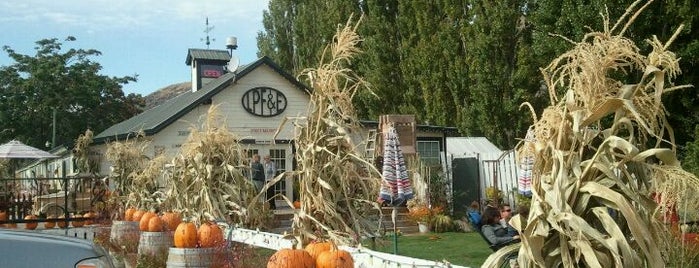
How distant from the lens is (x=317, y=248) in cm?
668

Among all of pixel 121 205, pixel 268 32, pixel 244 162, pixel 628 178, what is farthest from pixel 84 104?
pixel 628 178

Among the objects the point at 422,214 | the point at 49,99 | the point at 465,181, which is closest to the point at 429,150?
the point at 465,181

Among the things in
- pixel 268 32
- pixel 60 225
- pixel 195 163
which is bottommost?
pixel 60 225

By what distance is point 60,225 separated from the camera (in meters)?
17.1

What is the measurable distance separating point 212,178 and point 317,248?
4.87 meters

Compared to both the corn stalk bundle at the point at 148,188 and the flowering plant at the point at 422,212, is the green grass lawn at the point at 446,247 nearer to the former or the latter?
the flowering plant at the point at 422,212

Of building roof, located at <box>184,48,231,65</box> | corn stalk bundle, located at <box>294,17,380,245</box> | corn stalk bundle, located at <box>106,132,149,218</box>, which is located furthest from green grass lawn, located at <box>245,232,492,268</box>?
building roof, located at <box>184,48,231,65</box>

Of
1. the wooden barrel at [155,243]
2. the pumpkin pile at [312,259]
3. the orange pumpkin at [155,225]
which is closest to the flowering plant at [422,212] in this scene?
the orange pumpkin at [155,225]

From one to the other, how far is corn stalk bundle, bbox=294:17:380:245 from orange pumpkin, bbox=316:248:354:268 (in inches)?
23.1

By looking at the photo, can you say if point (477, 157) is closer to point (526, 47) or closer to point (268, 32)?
point (526, 47)

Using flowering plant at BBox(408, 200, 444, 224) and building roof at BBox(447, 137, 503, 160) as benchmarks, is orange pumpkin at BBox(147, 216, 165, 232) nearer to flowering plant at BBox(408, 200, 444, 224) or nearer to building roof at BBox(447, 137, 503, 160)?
flowering plant at BBox(408, 200, 444, 224)

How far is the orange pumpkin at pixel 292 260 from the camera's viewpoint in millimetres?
6246

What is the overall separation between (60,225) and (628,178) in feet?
50.4

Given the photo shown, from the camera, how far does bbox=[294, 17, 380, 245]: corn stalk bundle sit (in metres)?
7.09
